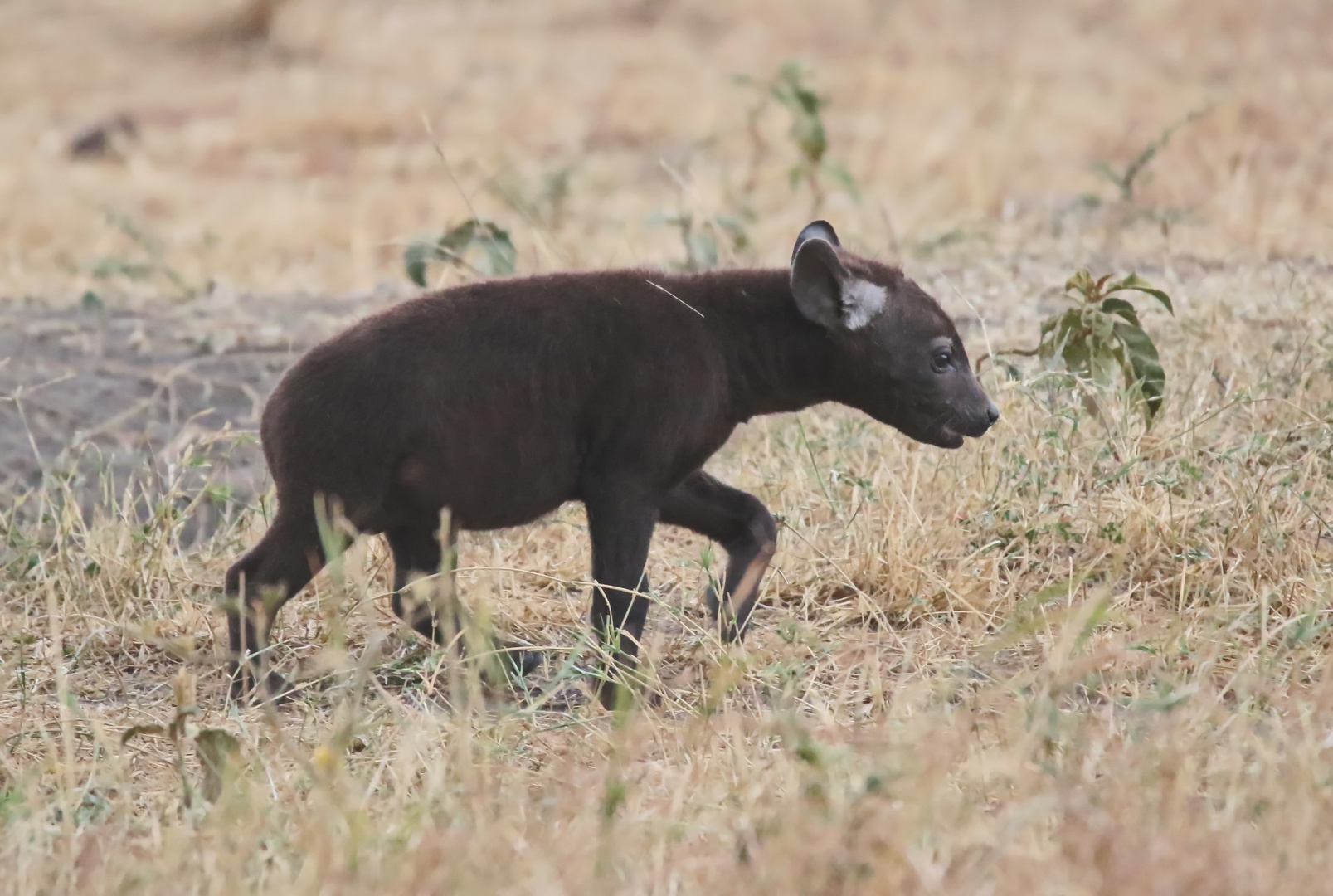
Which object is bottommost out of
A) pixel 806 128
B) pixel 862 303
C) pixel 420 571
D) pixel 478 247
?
pixel 420 571

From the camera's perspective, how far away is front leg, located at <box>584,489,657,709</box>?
15.2 ft

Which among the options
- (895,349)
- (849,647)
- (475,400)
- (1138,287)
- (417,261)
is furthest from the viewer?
(417,261)

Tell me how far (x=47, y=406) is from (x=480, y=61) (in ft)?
39.7

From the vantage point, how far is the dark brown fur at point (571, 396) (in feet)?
14.9

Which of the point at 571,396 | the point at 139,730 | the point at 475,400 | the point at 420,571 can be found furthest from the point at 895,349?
the point at 139,730

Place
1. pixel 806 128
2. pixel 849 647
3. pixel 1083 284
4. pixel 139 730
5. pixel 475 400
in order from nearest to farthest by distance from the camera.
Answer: pixel 139 730 → pixel 475 400 → pixel 849 647 → pixel 1083 284 → pixel 806 128

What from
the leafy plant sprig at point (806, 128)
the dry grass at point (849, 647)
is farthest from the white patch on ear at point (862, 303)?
the leafy plant sprig at point (806, 128)

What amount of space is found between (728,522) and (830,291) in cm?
80

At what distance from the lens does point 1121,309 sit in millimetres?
5559

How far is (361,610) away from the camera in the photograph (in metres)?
5.29

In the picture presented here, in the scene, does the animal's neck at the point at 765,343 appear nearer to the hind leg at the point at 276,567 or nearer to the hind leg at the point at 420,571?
the hind leg at the point at 420,571

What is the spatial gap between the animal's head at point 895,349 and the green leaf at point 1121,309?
30.9 inches

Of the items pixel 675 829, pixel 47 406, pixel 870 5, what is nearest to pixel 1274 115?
pixel 870 5

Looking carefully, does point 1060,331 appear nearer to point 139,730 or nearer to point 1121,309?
point 1121,309
